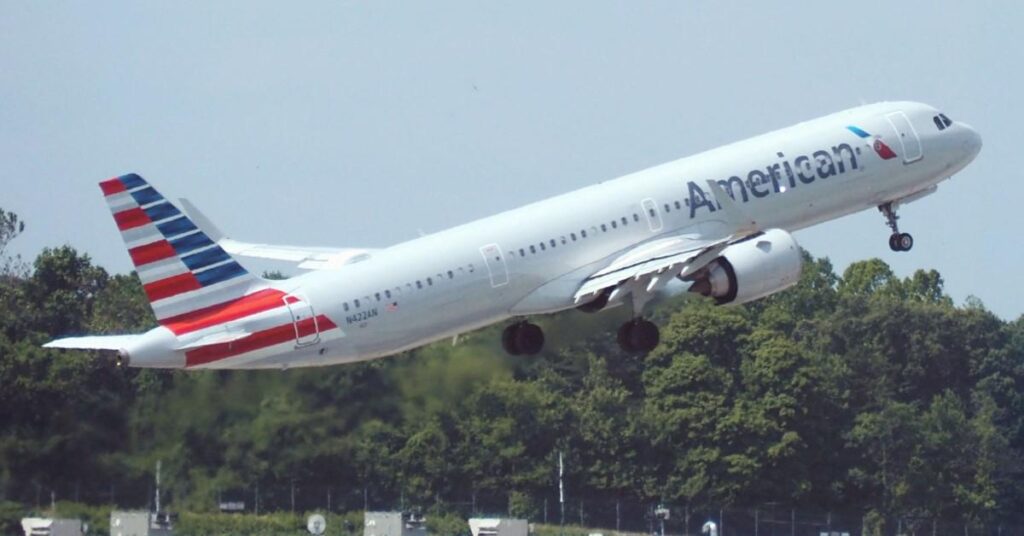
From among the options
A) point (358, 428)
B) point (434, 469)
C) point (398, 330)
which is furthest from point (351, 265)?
Answer: point (434, 469)

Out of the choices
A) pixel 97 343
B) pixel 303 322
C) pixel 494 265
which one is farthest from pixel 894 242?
pixel 97 343

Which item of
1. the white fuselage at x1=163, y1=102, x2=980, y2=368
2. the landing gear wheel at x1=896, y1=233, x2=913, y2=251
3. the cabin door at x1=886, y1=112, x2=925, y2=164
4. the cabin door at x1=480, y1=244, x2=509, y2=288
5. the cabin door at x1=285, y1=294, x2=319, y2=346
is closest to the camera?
the cabin door at x1=285, y1=294, x2=319, y2=346

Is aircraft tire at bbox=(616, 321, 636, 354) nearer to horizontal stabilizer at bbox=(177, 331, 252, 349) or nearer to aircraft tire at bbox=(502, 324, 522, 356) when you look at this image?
aircraft tire at bbox=(502, 324, 522, 356)

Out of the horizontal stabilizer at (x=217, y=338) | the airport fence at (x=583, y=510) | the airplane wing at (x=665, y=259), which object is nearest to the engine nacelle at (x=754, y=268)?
the airplane wing at (x=665, y=259)

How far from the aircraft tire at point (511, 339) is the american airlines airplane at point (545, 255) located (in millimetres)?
56

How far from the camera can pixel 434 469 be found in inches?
3278

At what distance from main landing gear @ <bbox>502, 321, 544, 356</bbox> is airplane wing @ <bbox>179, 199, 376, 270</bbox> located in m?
4.86

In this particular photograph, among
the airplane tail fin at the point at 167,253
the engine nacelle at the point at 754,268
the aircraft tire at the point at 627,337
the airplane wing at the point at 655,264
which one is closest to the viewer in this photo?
the airplane tail fin at the point at 167,253

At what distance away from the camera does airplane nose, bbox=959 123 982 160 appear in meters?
76.2

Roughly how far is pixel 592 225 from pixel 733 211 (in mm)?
4314

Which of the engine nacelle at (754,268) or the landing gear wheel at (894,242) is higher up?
the landing gear wheel at (894,242)

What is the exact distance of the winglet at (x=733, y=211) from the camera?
6919 cm

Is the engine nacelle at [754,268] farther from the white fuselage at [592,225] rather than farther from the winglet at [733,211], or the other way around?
the white fuselage at [592,225]

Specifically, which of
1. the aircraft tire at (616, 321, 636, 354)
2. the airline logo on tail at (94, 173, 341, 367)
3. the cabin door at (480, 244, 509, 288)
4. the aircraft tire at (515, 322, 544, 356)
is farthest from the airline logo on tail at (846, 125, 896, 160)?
the airline logo on tail at (94, 173, 341, 367)
